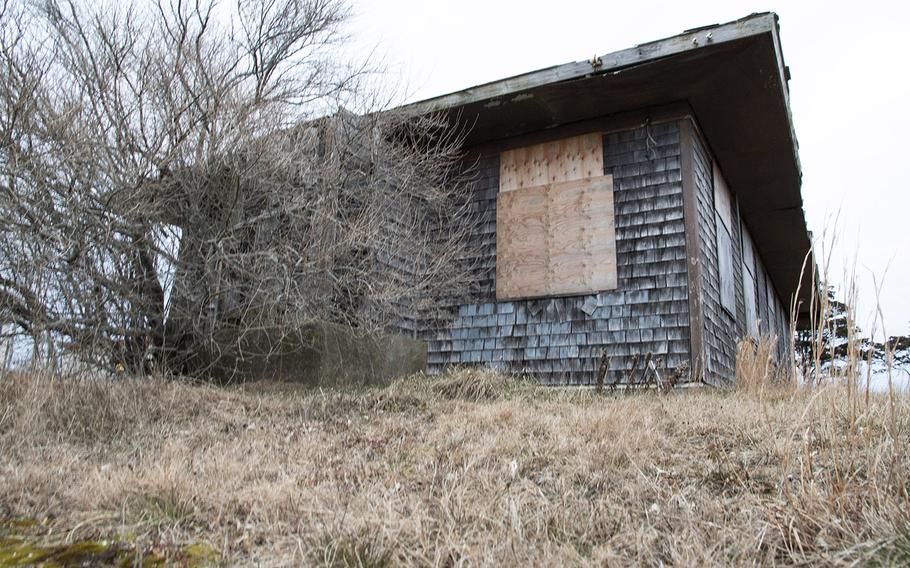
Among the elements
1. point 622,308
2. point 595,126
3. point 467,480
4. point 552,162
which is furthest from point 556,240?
point 467,480

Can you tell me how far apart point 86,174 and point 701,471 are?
5666 mm

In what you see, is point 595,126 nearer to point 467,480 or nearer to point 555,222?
point 555,222

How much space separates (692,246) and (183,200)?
19.0ft

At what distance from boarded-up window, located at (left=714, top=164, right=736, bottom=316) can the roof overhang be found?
410 millimetres

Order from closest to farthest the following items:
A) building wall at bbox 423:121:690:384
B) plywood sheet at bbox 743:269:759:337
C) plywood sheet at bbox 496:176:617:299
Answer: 1. building wall at bbox 423:121:690:384
2. plywood sheet at bbox 496:176:617:299
3. plywood sheet at bbox 743:269:759:337

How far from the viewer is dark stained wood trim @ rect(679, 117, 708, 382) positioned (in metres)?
7.60

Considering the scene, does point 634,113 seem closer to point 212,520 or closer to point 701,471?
point 701,471

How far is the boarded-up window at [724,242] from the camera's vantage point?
30.3 feet

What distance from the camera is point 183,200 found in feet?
22.5

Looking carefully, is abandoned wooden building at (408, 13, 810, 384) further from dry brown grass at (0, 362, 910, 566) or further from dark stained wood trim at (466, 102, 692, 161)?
dry brown grass at (0, 362, 910, 566)

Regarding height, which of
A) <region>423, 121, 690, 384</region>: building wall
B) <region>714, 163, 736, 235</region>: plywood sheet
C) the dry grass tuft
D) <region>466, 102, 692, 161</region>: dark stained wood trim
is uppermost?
<region>466, 102, 692, 161</region>: dark stained wood trim

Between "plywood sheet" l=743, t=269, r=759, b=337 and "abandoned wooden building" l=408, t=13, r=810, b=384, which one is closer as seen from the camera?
"abandoned wooden building" l=408, t=13, r=810, b=384

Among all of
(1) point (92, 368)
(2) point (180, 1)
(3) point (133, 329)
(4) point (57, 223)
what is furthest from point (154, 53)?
(1) point (92, 368)

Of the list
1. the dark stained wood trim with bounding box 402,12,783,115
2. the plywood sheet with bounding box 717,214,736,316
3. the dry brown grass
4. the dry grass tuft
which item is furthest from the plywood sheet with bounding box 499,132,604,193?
the dry brown grass
